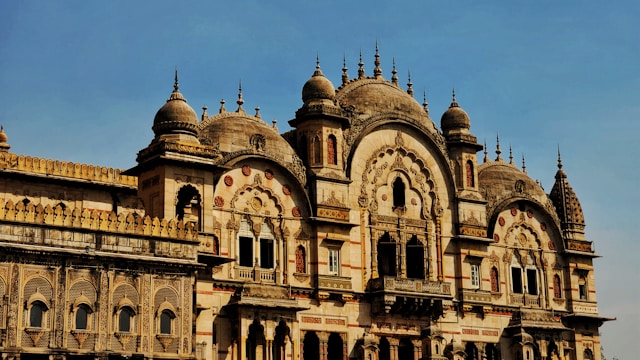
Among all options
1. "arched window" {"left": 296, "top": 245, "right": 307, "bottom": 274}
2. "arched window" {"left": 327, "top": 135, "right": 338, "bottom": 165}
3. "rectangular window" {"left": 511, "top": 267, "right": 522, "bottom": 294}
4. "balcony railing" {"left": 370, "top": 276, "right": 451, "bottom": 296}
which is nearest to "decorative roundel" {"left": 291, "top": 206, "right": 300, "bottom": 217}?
"arched window" {"left": 296, "top": 245, "right": 307, "bottom": 274}

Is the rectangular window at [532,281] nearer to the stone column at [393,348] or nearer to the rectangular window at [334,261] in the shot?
the stone column at [393,348]

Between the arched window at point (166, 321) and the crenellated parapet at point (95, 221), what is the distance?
7.19 ft

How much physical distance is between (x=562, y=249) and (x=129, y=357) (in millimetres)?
23302

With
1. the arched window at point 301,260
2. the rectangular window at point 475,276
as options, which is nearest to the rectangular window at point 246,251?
the arched window at point 301,260

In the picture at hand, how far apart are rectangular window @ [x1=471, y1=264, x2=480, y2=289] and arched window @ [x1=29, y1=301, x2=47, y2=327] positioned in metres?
19.6

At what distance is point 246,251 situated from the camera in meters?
38.3

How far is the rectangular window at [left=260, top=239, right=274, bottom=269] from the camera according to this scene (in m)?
38.8

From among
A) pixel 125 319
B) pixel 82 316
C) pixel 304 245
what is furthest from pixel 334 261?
pixel 82 316

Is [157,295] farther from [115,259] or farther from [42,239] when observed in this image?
[42,239]

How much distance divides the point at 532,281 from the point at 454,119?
25.6ft

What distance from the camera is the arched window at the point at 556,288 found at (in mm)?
47531

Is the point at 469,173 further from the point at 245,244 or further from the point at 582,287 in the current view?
the point at 245,244

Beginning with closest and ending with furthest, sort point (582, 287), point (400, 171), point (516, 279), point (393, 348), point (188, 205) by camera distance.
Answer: point (188, 205) < point (393, 348) < point (400, 171) < point (516, 279) < point (582, 287)

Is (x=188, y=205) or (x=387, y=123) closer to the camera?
(x=188, y=205)
